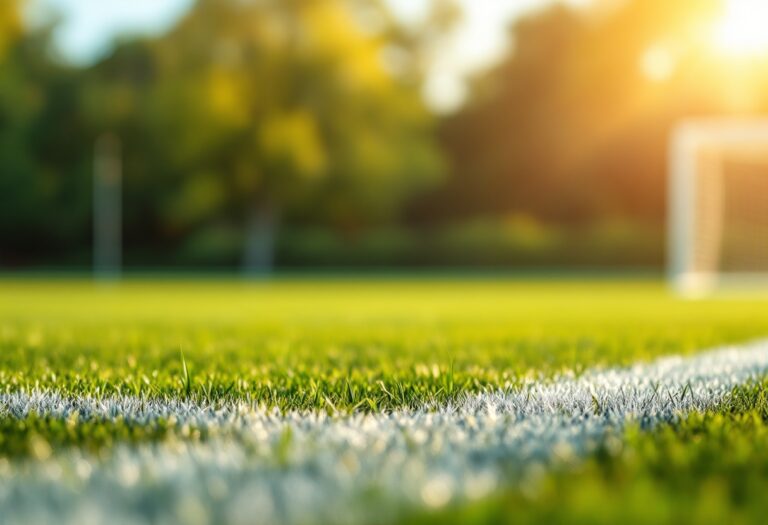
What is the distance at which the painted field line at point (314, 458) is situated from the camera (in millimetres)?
1473

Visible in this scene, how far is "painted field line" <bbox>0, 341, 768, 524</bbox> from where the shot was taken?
1.47 meters

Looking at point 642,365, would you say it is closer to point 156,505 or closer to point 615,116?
point 156,505

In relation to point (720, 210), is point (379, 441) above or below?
below

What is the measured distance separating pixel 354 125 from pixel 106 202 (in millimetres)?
12242

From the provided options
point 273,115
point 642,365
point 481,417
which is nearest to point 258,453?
point 481,417

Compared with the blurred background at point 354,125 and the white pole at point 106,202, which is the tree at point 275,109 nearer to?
the blurred background at point 354,125

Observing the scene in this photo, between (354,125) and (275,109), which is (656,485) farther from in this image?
(354,125)

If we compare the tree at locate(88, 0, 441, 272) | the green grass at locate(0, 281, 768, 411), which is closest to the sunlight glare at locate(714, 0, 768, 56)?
the tree at locate(88, 0, 441, 272)

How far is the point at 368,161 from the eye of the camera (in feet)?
111

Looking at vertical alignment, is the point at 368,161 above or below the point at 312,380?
above

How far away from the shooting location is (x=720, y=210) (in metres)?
21.5

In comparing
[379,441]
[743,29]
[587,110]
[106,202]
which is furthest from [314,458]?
[587,110]

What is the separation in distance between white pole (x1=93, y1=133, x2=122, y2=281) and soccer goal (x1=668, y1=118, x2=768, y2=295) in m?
A: 23.9

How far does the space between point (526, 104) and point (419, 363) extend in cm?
4068
